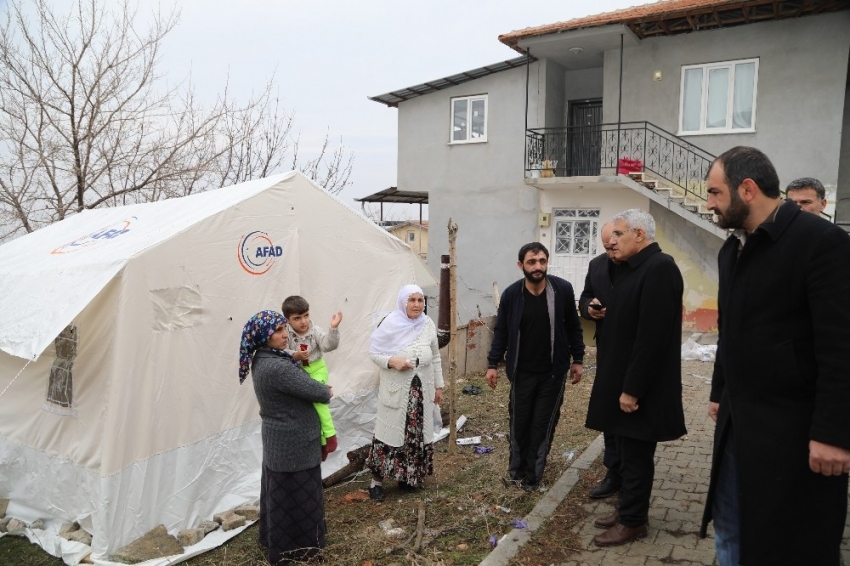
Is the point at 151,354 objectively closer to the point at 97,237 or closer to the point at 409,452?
the point at 97,237

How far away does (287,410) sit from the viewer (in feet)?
13.0

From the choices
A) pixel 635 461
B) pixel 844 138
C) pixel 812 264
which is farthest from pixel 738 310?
pixel 844 138

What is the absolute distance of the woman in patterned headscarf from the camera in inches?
151

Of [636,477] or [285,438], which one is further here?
[285,438]

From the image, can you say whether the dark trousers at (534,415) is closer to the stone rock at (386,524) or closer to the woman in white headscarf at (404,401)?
the woman in white headscarf at (404,401)

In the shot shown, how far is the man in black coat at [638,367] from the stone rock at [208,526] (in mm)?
3028

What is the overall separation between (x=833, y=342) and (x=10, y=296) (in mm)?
5818

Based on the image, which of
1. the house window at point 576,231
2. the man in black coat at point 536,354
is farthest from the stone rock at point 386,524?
the house window at point 576,231

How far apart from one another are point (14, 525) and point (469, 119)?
44.1 ft

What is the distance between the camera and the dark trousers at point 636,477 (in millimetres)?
3604

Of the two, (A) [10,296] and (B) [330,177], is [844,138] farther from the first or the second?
(A) [10,296]

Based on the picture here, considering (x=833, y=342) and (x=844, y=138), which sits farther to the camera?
(x=844, y=138)

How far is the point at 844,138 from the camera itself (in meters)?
13.5

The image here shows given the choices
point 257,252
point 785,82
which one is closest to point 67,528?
point 257,252
